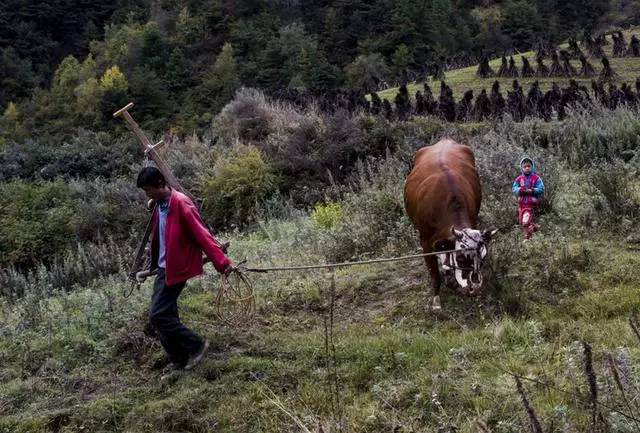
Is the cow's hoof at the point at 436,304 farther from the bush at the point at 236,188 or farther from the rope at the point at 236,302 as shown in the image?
the bush at the point at 236,188

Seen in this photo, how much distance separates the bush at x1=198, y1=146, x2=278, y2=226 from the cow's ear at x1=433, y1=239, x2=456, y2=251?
8.09 meters

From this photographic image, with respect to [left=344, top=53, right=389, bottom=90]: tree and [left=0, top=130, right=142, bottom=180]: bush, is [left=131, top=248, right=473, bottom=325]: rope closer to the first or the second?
[left=0, top=130, right=142, bottom=180]: bush

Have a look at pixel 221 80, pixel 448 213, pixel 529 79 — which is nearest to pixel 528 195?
pixel 448 213

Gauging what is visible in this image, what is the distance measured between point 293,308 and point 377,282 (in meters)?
0.98

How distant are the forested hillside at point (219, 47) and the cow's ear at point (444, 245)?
115ft

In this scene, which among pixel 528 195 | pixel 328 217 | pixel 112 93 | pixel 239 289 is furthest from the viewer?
pixel 112 93

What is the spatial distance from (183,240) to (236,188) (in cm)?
834

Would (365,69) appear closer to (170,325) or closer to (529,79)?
(529,79)

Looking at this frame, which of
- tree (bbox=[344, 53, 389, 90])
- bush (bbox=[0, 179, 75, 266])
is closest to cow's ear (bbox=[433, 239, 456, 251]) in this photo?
bush (bbox=[0, 179, 75, 266])

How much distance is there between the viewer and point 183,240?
509cm

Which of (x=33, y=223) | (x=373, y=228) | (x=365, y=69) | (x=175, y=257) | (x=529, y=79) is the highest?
(x=175, y=257)

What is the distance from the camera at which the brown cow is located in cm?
517

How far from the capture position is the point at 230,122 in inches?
735

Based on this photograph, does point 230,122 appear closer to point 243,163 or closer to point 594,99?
point 243,163
